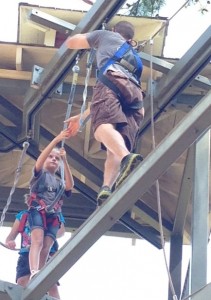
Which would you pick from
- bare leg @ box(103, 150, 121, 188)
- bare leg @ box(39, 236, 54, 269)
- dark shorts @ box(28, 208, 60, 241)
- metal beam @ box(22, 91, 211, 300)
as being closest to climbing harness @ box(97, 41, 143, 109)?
bare leg @ box(103, 150, 121, 188)

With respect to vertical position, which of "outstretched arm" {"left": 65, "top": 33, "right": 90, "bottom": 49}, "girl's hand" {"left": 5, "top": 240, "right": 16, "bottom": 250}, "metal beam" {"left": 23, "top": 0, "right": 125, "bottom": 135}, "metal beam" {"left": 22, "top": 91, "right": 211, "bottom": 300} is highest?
"metal beam" {"left": 23, "top": 0, "right": 125, "bottom": 135}

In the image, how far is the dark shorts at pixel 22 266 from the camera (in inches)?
387

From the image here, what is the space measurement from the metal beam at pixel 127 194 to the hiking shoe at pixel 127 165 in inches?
7.6

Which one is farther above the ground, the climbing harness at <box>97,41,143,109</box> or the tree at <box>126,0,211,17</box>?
the tree at <box>126,0,211,17</box>

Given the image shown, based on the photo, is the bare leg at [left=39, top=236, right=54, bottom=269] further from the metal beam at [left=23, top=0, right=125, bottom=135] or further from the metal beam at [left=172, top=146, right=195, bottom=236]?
the metal beam at [left=172, top=146, right=195, bottom=236]

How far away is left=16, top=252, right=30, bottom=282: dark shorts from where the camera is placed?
9836 mm

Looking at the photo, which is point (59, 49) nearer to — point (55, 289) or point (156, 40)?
point (156, 40)

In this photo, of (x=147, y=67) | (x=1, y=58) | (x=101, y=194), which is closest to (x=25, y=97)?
(x=1, y=58)

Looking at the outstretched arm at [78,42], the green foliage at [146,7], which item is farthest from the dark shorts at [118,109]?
the green foliage at [146,7]

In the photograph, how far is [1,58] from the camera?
10977 mm

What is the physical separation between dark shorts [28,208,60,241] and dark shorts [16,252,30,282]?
0.94 feet

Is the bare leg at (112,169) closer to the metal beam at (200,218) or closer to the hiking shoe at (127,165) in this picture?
the hiking shoe at (127,165)

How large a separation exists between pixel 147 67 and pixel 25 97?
1.25 metres

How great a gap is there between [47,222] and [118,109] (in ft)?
5.17
